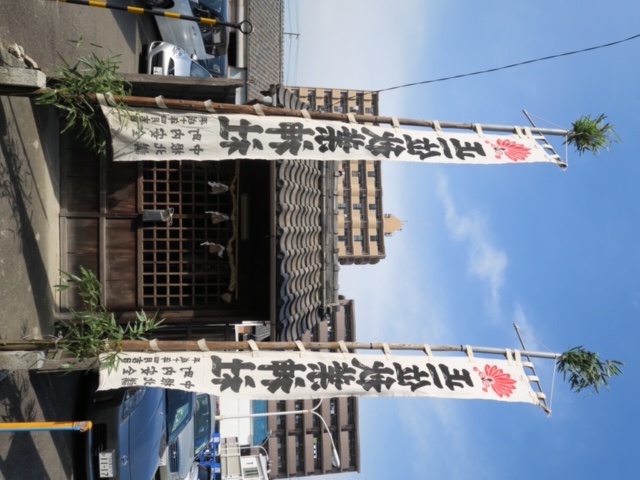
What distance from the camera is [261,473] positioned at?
45094 millimetres

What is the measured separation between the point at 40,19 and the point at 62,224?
377cm

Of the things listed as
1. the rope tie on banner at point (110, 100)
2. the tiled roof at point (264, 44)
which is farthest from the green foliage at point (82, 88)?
the tiled roof at point (264, 44)

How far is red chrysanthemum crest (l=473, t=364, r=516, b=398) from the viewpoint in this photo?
838cm

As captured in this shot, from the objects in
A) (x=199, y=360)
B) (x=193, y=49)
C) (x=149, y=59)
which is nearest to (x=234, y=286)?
(x=199, y=360)

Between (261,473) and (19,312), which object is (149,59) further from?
(261,473)

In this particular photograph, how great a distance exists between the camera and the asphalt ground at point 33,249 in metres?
8.00

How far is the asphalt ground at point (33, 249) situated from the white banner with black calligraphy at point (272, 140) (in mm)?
1345

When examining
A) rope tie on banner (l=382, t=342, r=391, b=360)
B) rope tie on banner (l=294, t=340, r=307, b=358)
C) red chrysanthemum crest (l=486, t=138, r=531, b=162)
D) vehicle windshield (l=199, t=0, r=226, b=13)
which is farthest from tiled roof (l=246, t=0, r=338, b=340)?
vehicle windshield (l=199, t=0, r=226, b=13)

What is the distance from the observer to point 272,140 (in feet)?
26.6

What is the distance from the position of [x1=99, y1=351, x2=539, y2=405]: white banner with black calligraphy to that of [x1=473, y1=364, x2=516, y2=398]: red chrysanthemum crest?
0.02 m

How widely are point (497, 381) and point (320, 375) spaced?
299cm

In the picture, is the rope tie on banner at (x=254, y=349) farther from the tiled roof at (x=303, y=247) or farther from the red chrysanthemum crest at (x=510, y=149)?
the red chrysanthemum crest at (x=510, y=149)

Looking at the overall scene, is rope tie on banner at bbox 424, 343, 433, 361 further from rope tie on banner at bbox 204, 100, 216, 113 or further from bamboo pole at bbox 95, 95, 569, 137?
rope tie on banner at bbox 204, 100, 216, 113

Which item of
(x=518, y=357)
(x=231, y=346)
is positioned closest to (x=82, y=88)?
(x=231, y=346)
